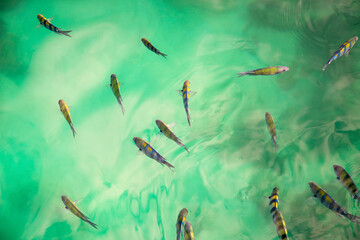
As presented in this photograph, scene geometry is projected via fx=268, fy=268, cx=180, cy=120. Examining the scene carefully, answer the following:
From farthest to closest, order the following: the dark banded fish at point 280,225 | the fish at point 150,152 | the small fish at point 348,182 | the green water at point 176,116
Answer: the green water at point 176,116, the fish at point 150,152, the small fish at point 348,182, the dark banded fish at point 280,225

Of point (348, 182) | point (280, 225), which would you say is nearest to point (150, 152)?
point (280, 225)

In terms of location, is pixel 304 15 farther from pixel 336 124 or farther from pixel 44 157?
pixel 44 157

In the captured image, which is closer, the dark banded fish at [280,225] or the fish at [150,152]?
the dark banded fish at [280,225]

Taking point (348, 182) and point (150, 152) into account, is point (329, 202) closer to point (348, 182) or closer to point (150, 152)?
point (348, 182)

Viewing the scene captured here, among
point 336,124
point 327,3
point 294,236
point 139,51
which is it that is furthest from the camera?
point 139,51

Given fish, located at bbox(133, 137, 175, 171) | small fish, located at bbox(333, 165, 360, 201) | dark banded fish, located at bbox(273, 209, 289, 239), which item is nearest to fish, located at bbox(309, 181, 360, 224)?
small fish, located at bbox(333, 165, 360, 201)

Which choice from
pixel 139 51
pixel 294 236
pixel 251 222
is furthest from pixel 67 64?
pixel 294 236

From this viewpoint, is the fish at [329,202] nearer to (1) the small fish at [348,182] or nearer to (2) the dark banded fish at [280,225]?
(1) the small fish at [348,182]

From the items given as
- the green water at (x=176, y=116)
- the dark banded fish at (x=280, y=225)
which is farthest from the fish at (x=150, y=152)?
the green water at (x=176, y=116)
